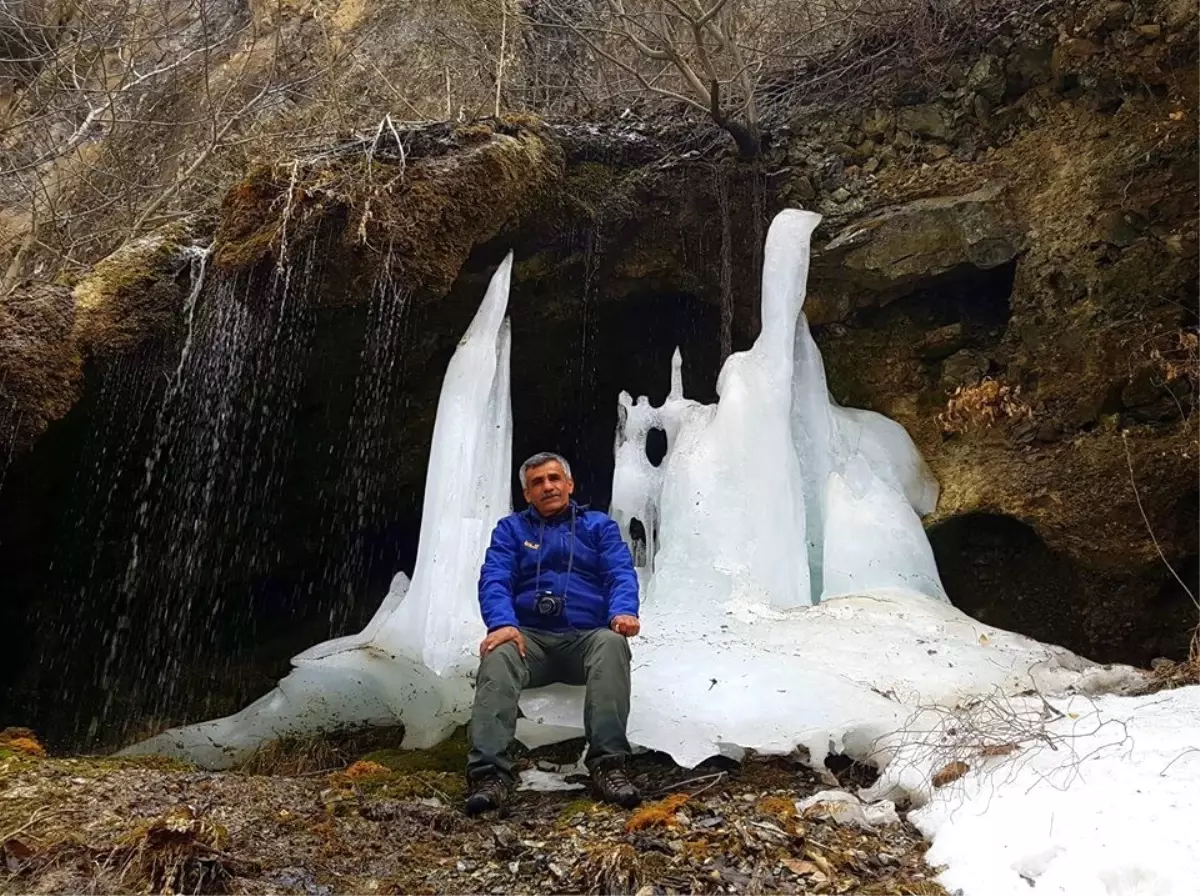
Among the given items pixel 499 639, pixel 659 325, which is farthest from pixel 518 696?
pixel 659 325

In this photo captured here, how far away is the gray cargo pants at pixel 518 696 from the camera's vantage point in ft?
10.5

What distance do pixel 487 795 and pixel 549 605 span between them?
84 cm

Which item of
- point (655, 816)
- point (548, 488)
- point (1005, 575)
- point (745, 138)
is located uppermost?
point (745, 138)

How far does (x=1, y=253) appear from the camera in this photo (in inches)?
435

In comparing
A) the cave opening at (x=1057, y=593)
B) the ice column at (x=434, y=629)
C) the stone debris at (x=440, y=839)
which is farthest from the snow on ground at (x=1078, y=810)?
the cave opening at (x=1057, y=593)

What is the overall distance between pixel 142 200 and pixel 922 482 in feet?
30.7

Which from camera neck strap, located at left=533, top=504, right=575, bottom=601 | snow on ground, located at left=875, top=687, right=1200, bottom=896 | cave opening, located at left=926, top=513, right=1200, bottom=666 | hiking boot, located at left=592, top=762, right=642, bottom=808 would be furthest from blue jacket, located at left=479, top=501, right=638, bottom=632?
cave opening, located at left=926, top=513, right=1200, bottom=666

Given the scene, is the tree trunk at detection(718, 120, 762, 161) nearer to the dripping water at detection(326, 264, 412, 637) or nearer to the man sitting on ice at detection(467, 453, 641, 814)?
the dripping water at detection(326, 264, 412, 637)

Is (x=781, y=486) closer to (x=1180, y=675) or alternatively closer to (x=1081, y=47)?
(x=1180, y=675)

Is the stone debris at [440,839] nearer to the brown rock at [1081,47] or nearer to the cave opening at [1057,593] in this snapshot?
the cave opening at [1057,593]

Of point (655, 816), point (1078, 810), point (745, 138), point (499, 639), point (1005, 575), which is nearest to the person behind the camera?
point (1078, 810)

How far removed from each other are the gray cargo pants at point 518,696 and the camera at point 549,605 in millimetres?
166

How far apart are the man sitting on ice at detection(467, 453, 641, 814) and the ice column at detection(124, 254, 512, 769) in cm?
101

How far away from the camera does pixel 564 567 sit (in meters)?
3.77
